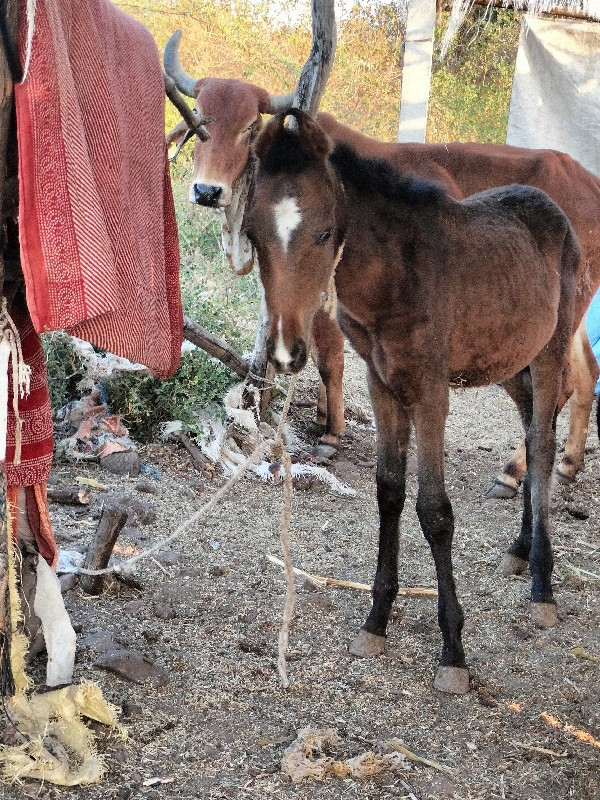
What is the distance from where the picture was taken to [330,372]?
5.79m

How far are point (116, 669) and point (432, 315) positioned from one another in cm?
178

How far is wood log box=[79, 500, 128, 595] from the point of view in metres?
3.46

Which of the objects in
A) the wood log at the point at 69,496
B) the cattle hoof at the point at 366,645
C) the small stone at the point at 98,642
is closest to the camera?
the small stone at the point at 98,642

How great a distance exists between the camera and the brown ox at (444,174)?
493 centimetres

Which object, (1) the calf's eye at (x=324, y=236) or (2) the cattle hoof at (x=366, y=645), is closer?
(1) the calf's eye at (x=324, y=236)

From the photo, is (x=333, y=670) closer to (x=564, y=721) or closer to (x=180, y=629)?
(x=180, y=629)

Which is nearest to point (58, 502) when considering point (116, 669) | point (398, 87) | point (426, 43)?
point (116, 669)

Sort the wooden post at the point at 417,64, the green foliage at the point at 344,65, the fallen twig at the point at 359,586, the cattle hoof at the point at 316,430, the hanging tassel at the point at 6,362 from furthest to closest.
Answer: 1. the green foliage at the point at 344,65
2. the wooden post at the point at 417,64
3. the cattle hoof at the point at 316,430
4. the fallen twig at the point at 359,586
5. the hanging tassel at the point at 6,362

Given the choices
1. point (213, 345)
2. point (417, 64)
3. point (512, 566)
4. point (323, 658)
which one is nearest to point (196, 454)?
point (213, 345)

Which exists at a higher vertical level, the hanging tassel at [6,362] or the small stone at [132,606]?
the hanging tassel at [6,362]

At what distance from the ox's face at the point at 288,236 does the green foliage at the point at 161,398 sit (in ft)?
9.33

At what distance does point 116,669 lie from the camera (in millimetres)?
2861

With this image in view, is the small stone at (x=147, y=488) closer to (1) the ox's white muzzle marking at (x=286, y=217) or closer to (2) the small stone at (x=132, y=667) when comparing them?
(2) the small stone at (x=132, y=667)

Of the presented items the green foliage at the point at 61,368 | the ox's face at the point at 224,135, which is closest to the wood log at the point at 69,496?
the green foliage at the point at 61,368
